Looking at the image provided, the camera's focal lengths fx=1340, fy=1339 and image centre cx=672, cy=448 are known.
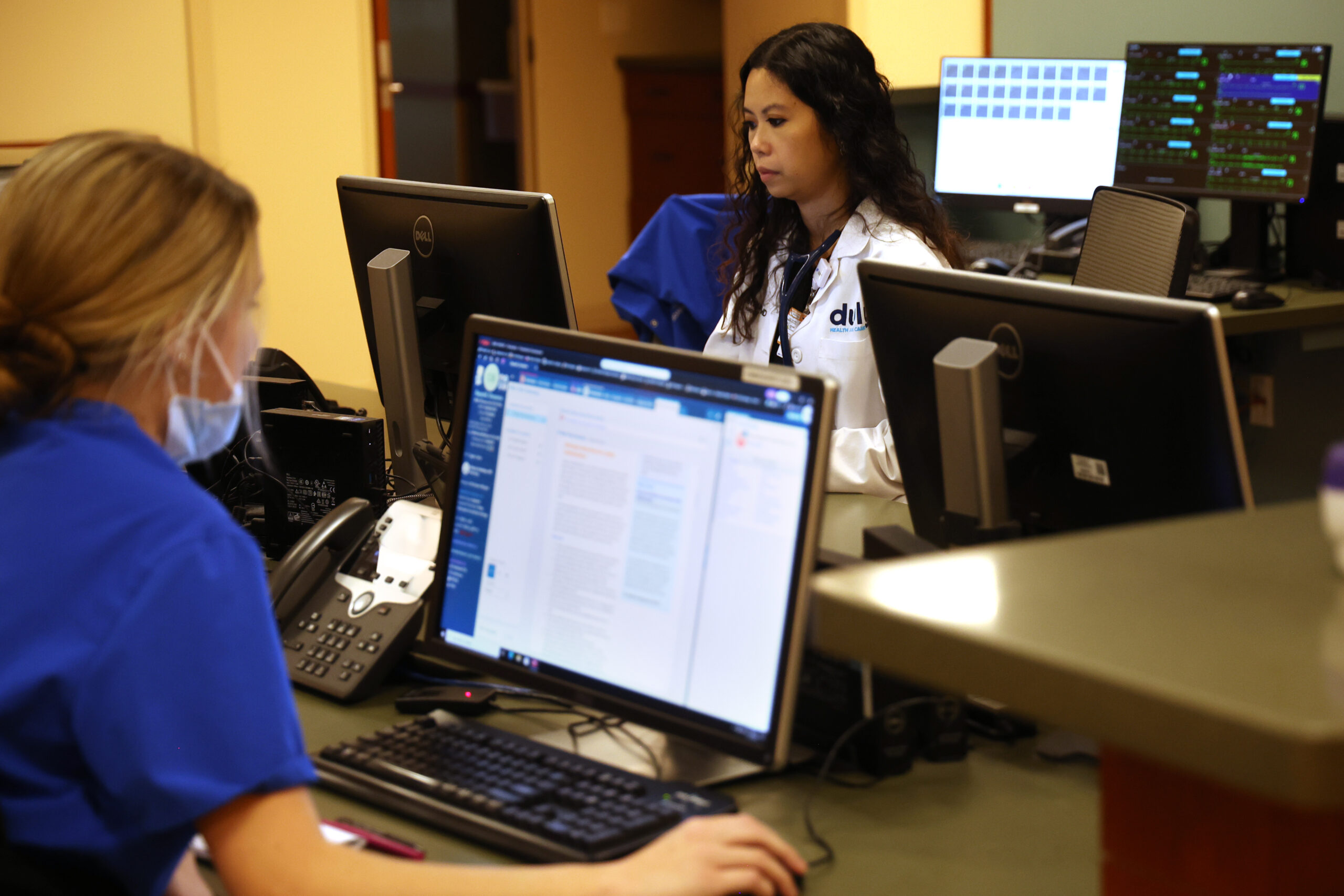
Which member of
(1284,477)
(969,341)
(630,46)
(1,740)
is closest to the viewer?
(1,740)

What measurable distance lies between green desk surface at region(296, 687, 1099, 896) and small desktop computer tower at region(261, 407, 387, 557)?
573 millimetres

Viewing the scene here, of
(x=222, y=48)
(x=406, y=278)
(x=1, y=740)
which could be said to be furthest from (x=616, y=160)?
(x=1, y=740)

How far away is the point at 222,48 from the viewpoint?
443cm

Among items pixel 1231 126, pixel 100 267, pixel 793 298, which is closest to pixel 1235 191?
pixel 1231 126

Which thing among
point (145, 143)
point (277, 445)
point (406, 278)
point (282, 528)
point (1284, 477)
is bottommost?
point (1284, 477)

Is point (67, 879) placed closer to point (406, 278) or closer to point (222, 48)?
point (406, 278)

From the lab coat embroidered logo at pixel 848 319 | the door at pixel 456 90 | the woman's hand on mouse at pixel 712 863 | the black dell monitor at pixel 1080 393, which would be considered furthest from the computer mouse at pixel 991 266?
the door at pixel 456 90

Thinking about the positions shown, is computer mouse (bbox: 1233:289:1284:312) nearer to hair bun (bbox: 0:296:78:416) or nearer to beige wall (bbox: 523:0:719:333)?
hair bun (bbox: 0:296:78:416)

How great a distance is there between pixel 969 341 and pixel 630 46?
5468mm

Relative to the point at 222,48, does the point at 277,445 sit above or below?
below

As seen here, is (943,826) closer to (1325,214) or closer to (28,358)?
(28,358)

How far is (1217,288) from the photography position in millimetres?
3225

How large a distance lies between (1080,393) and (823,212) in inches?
57.3

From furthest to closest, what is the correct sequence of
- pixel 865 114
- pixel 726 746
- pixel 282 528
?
pixel 865 114 < pixel 282 528 < pixel 726 746
